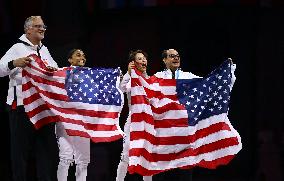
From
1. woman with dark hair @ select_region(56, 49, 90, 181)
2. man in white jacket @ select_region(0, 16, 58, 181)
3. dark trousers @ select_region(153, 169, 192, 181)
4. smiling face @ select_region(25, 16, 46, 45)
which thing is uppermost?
smiling face @ select_region(25, 16, 46, 45)

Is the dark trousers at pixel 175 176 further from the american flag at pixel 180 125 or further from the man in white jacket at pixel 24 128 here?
the man in white jacket at pixel 24 128

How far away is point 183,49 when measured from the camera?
11.1 meters

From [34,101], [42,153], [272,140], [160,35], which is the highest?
[160,35]

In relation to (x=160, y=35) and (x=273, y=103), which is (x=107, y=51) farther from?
(x=273, y=103)

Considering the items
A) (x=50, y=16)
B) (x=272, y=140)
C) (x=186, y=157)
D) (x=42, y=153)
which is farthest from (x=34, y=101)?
(x=272, y=140)

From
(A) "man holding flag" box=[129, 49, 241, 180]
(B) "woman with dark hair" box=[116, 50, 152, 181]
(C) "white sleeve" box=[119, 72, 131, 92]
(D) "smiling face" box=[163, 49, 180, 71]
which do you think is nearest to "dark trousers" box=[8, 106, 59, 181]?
(A) "man holding flag" box=[129, 49, 241, 180]

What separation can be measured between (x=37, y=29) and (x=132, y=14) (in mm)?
4955

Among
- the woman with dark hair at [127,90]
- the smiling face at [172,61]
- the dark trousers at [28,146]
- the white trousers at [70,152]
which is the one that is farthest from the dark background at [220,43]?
the dark trousers at [28,146]

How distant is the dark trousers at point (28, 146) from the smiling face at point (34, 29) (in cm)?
74

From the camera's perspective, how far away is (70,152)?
7.18 metres

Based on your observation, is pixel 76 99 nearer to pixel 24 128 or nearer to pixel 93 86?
pixel 93 86

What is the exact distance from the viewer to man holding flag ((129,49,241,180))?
23.0ft

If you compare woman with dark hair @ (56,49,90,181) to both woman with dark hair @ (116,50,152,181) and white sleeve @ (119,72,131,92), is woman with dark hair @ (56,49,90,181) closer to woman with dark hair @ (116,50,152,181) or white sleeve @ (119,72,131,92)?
woman with dark hair @ (116,50,152,181)

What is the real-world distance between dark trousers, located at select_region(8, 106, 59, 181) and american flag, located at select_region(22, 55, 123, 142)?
10cm
